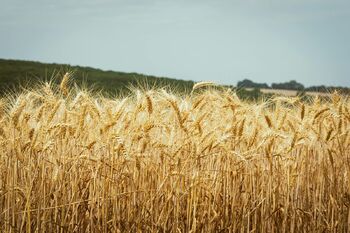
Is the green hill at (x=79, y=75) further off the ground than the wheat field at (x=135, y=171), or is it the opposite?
the green hill at (x=79, y=75)

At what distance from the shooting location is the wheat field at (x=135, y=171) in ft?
11.9

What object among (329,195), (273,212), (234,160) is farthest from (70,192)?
(329,195)

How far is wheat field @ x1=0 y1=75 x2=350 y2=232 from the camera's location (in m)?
3.62

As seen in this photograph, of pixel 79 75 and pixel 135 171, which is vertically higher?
pixel 79 75

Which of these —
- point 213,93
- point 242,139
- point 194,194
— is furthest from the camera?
point 213,93

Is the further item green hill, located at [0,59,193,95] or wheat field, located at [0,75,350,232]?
green hill, located at [0,59,193,95]

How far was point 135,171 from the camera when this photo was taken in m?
3.85

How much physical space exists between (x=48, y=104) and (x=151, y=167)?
1008mm

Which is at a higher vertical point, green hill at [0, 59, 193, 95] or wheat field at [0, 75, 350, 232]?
green hill at [0, 59, 193, 95]

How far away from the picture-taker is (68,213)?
12.6ft

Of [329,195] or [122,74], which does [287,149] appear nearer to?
[329,195]

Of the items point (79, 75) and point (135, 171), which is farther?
point (79, 75)

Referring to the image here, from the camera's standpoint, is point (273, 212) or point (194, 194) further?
point (273, 212)

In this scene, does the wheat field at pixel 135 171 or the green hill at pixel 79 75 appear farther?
the green hill at pixel 79 75
